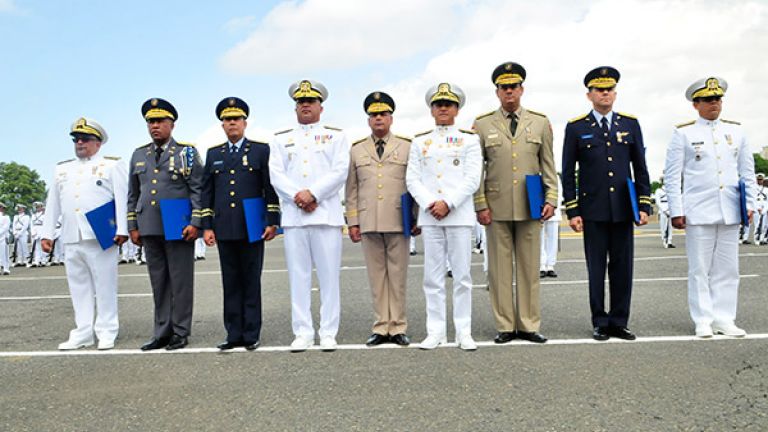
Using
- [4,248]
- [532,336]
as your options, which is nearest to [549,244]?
[532,336]

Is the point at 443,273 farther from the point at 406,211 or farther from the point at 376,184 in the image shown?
the point at 376,184

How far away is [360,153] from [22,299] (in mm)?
7388

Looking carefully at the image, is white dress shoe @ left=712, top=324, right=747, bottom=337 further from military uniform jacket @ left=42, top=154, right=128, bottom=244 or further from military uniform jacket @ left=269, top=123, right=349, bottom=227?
military uniform jacket @ left=42, top=154, right=128, bottom=244

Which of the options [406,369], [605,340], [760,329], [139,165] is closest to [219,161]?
[139,165]

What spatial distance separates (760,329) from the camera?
18.6 feet

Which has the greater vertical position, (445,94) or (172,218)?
(445,94)

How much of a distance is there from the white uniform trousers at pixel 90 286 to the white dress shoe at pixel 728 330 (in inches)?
229

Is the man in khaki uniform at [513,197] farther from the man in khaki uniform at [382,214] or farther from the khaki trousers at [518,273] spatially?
the man in khaki uniform at [382,214]

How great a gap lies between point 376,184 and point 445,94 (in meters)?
1.03

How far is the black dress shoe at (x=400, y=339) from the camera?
536 cm

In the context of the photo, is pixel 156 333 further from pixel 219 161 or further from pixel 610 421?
pixel 610 421

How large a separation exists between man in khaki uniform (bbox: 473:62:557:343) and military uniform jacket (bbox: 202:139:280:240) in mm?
2003

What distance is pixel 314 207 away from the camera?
5402 millimetres

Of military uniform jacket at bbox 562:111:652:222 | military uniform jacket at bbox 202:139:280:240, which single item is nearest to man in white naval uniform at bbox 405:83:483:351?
military uniform jacket at bbox 562:111:652:222
